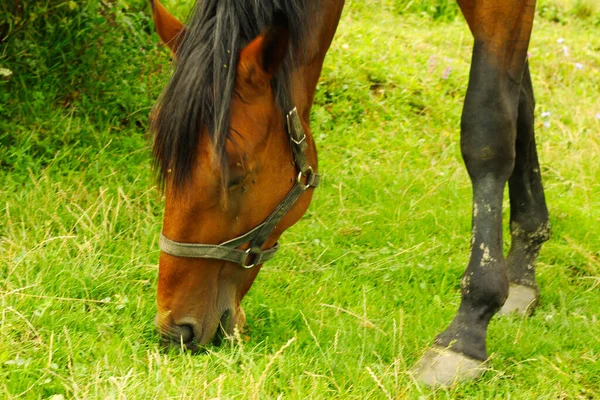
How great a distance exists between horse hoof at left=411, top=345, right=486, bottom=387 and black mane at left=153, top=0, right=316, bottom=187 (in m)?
1.05

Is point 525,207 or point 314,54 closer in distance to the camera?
point 314,54

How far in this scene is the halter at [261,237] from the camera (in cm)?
268

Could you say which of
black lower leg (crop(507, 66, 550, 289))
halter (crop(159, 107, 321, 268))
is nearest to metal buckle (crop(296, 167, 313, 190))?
halter (crop(159, 107, 321, 268))

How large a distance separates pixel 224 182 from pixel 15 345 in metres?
0.99

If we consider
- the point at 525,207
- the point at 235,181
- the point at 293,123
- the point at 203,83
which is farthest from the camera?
the point at 525,207

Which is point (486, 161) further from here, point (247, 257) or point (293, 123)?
point (247, 257)

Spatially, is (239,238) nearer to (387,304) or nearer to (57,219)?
(387,304)

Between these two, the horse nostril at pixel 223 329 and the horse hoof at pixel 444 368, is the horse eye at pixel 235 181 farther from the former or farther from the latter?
the horse hoof at pixel 444 368

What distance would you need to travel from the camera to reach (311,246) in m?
4.05

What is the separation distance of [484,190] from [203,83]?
3.93 ft

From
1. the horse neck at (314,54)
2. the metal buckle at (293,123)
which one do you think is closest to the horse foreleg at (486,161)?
the horse neck at (314,54)

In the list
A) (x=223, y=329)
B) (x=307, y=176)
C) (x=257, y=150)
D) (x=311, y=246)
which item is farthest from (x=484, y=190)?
(x=311, y=246)

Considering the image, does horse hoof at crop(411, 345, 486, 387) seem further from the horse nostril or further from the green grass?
the horse nostril

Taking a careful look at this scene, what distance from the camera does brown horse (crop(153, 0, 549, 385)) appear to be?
2.55m
